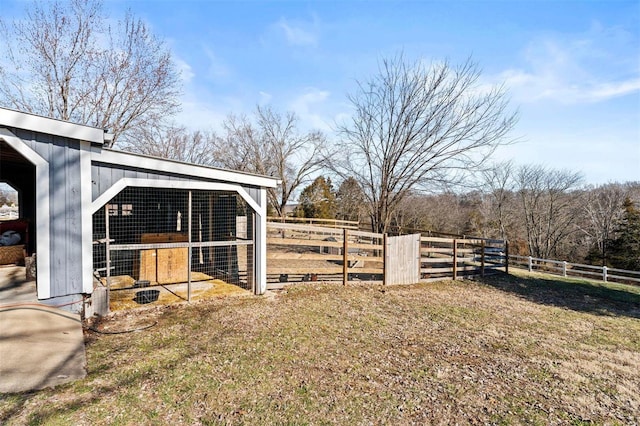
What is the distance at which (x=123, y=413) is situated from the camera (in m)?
2.74

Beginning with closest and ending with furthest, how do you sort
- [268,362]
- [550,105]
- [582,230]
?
[268,362]
[550,105]
[582,230]

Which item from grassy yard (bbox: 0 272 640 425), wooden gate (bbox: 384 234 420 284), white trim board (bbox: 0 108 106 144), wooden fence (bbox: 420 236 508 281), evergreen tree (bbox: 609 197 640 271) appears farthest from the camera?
evergreen tree (bbox: 609 197 640 271)

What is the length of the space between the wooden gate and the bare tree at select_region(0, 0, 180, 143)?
13663 mm

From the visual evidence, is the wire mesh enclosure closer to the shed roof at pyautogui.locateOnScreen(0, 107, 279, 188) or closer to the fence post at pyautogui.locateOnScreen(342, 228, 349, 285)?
the shed roof at pyautogui.locateOnScreen(0, 107, 279, 188)

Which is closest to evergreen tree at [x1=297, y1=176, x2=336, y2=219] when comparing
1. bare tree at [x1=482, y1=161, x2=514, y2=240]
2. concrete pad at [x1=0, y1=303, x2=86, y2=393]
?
bare tree at [x1=482, y1=161, x2=514, y2=240]

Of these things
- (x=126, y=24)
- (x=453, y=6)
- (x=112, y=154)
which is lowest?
(x=112, y=154)

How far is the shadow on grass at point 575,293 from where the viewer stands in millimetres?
7465

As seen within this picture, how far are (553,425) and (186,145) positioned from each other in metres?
27.0

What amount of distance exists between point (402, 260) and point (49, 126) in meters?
8.36

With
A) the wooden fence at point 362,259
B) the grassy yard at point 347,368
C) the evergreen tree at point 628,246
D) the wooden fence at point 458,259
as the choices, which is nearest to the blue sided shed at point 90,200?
the wooden fence at point 362,259

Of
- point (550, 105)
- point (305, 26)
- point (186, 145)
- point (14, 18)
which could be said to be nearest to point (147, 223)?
point (305, 26)

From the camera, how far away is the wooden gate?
8.75 meters

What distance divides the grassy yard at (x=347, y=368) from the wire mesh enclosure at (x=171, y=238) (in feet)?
6.61

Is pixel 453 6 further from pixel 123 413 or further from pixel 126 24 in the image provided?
pixel 126 24
